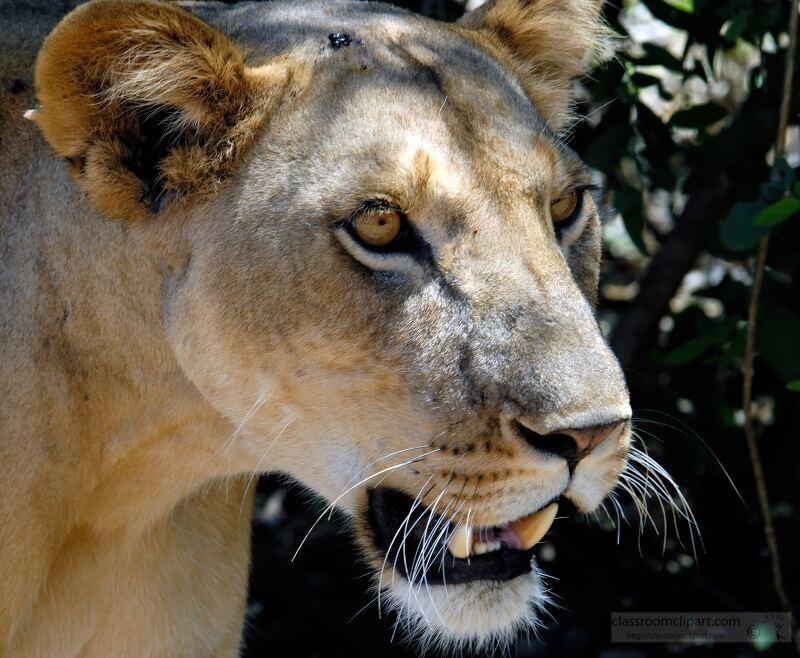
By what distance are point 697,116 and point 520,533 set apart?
1579 millimetres


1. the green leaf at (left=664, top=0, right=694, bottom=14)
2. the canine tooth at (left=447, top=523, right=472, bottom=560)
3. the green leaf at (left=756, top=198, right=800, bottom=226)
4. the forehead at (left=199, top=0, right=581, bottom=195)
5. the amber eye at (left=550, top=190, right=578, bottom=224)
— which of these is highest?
the forehead at (left=199, top=0, right=581, bottom=195)

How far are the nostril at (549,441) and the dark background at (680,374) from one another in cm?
97

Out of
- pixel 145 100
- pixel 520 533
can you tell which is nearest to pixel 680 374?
pixel 520 533

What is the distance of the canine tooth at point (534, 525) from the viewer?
189 centimetres

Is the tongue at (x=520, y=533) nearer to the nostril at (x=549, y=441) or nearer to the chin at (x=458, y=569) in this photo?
the chin at (x=458, y=569)

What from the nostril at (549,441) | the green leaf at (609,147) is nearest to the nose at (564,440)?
the nostril at (549,441)

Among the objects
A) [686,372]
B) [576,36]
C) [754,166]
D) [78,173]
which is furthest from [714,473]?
[78,173]

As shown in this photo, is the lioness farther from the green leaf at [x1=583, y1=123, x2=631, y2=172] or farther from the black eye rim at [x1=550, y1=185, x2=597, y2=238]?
the green leaf at [x1=583, y1=123, x2=631, y2=172]

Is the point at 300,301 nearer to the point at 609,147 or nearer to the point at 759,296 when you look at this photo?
the point at 609,147

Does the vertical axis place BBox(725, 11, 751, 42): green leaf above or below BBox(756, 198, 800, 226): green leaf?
above

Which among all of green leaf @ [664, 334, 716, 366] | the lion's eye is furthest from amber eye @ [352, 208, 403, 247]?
green leaf @ [664, 334, 716, 366]

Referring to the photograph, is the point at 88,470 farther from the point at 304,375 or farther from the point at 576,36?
the point at 576,36

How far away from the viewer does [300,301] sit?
1.92m

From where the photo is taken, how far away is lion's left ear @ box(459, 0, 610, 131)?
2359 mm
